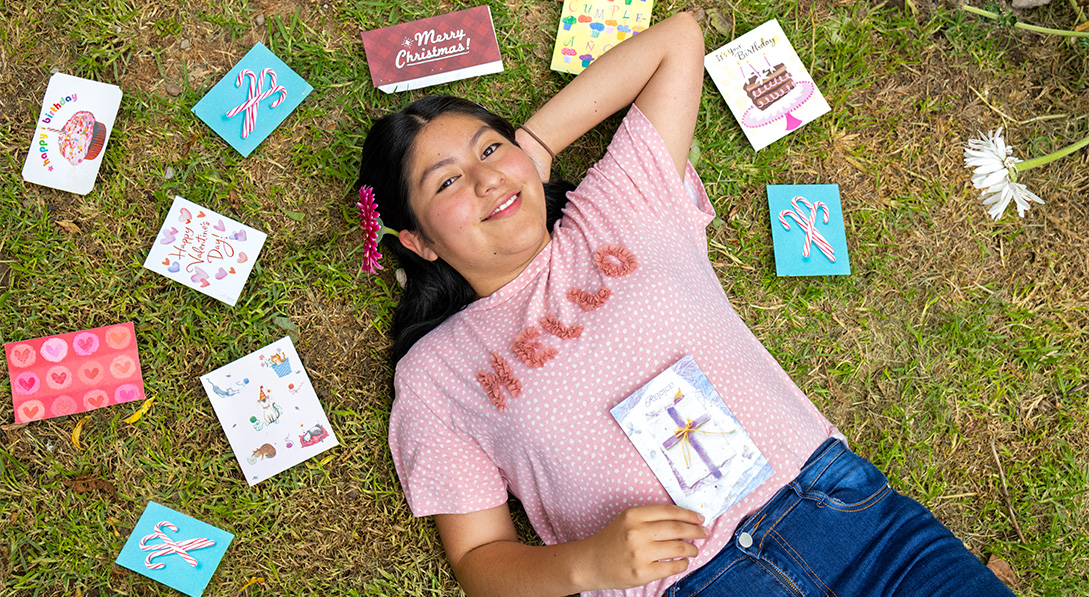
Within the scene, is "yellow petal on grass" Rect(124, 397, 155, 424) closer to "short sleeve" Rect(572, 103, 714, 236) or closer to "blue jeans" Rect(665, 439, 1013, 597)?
"short sleeve" Rect(572, 103, 714, 236)

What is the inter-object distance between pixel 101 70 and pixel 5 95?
1.18 feet

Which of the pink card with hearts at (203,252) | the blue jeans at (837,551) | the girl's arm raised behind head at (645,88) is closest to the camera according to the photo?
the blue jeans at (837,551)

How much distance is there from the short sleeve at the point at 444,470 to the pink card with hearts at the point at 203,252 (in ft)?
2.86

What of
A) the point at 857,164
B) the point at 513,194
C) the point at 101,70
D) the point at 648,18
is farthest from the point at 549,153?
the point at 101,70

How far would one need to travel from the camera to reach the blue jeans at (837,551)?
6.34ft

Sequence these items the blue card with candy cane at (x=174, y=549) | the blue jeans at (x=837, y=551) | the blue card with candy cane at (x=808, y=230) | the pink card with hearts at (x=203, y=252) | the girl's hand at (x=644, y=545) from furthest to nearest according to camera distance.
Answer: the blue card with candy cane at (x=808, y=230), the pink card with hearts at (x=203, y=252), the blue card with candy cane at (x=174, y=549), the blue jeans at (x=837, y=551), the girl's hand at (x=644, y=545)

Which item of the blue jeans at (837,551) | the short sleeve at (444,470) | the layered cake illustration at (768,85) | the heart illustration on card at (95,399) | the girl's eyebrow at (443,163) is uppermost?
the girl's eyebrow at (443,163)

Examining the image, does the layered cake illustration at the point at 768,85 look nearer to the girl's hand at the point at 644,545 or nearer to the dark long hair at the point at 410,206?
the dark long hair at the point at 410,206

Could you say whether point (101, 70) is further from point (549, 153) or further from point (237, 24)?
point (549, 153)

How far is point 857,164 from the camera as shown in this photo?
2.73 m

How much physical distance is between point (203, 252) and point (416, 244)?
3.03 ft

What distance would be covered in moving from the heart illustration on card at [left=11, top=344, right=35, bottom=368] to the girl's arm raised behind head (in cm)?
196

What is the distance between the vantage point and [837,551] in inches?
77.2

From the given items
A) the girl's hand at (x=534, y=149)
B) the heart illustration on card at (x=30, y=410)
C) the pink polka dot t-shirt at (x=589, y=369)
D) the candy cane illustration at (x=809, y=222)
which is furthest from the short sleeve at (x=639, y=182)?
the heart illustration on card at (x=30, y=410)
